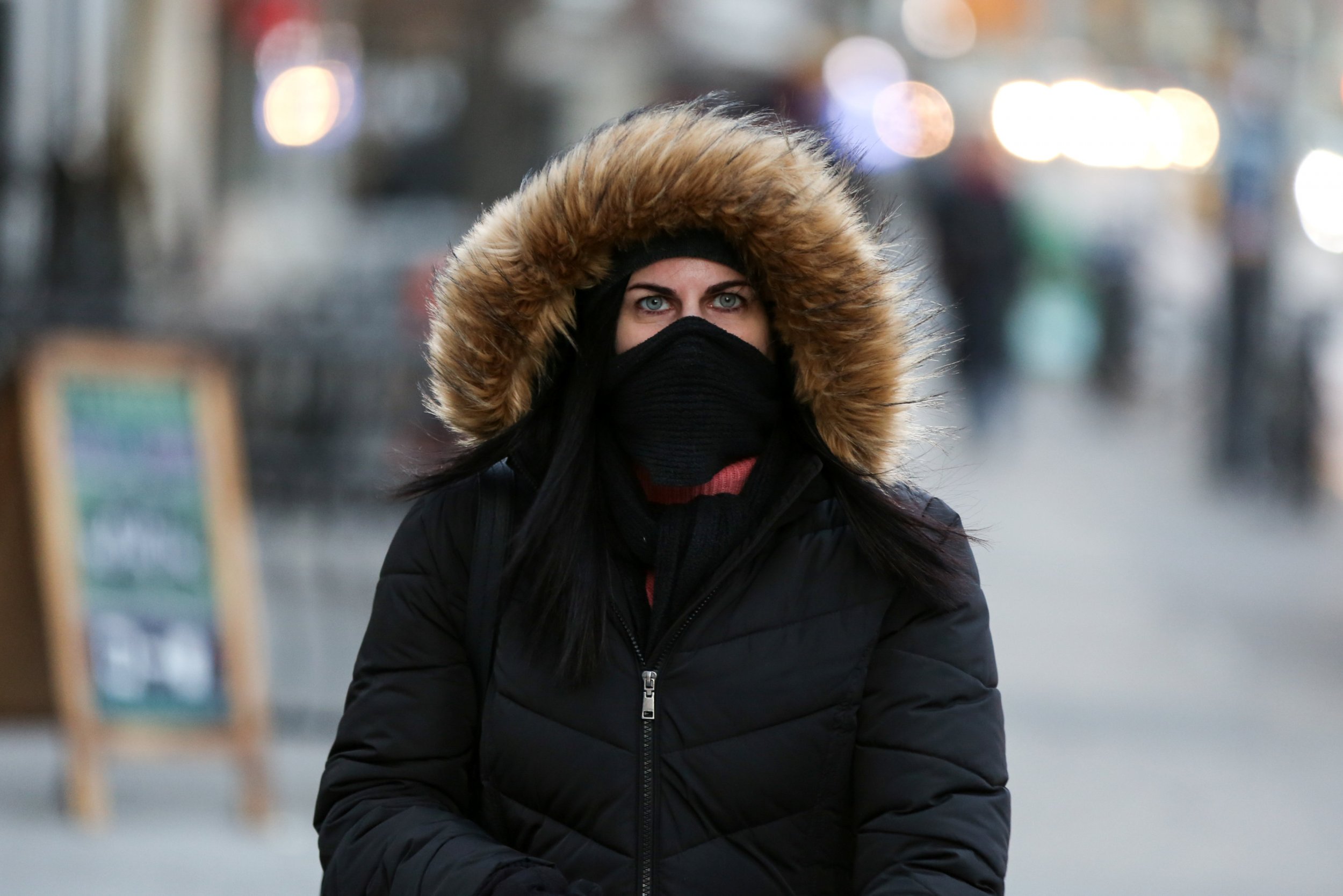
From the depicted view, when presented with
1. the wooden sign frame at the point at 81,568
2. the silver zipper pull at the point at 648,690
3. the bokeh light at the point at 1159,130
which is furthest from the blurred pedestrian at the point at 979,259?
the bokeh light at the point at 1159,130

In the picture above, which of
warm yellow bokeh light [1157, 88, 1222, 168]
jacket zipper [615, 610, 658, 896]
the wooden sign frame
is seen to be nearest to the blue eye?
jacket zipper [615, 610, 658, 896]

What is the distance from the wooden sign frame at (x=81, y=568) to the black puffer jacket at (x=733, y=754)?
116 inches

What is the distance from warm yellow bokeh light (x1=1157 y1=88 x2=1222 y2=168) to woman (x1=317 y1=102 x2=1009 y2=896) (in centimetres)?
2828

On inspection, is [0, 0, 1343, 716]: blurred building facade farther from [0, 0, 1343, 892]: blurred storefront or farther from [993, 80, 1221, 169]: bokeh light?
[993, 80, 1221, 169]: bokeh light

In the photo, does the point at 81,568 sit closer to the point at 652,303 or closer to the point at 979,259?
the point at 652,303

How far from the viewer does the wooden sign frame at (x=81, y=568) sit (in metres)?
5.11

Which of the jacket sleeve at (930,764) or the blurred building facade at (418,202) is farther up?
the blurred building facade at (418,202)

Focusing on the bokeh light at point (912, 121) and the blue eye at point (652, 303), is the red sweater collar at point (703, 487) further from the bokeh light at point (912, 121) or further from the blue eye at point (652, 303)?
the bokeh light at point (912, 121)

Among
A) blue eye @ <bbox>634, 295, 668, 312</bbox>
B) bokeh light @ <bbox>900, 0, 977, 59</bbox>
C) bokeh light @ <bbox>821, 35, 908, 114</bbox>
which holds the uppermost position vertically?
bokeh light @ <bbox>900, 0, 977, 59</bbox>

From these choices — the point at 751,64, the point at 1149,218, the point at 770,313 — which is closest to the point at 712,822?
the point at 770,313

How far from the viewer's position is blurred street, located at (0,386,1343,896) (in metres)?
5.19

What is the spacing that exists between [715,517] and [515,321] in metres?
0.42

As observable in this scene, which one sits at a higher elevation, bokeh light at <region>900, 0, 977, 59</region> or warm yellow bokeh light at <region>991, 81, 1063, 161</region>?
bokeh light at <region>900, 0, 977, 59</region>

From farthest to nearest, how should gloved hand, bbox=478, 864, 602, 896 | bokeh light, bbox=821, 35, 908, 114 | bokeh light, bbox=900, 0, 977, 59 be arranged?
bokeh light, bbox=900, 0, 977, 59, bokeh light, bbox=821, 35, 908, 114, gloved hand, bbox=478, 864, 602, 896
